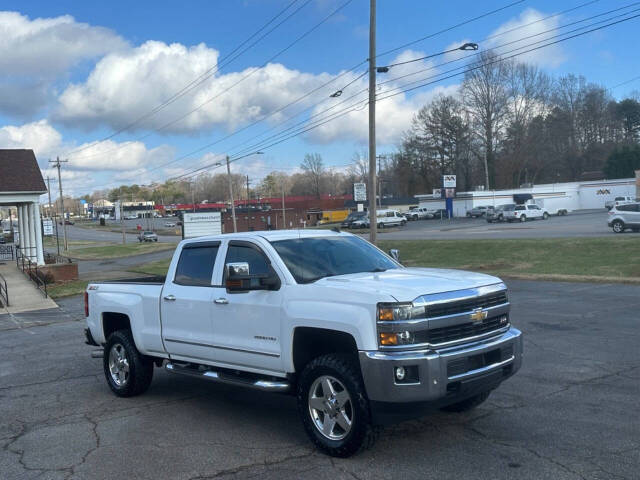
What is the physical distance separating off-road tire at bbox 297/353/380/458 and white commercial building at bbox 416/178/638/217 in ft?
266

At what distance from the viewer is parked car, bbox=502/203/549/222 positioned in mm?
62938

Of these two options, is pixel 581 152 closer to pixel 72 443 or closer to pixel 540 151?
pixel 540 151

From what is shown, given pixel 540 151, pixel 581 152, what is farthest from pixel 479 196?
pixel 581 152

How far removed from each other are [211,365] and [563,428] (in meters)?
3.51

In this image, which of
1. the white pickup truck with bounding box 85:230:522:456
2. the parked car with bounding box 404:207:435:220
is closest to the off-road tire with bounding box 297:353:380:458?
the white pickup truck with bounding box 85:230:522:456

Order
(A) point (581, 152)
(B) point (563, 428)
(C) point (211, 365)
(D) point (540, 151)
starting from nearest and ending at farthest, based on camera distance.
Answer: (B) point (563, 428) < (C) point (211, 365) < (D) point (540, 151) < (A) point (581, 152)

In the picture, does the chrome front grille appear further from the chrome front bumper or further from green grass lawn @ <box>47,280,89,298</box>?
green grass lawn @ <box>47,280,89,298</box>

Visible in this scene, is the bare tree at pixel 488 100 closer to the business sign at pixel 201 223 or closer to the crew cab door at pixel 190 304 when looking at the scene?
the business sign at pixel 201 223

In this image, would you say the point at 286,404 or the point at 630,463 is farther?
the point at 286,404

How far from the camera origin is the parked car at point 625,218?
3525cm

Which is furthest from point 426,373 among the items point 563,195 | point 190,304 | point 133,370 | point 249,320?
point 563,195

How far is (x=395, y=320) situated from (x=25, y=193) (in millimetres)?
31984

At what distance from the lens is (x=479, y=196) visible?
279 ft

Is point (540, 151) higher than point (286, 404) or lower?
higher
